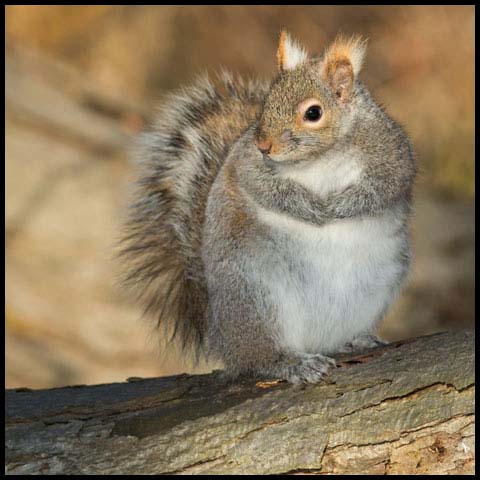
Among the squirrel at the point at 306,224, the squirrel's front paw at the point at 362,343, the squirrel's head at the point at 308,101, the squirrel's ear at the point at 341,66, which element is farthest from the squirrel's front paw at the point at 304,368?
the squirrel's ear at the point at 341,66

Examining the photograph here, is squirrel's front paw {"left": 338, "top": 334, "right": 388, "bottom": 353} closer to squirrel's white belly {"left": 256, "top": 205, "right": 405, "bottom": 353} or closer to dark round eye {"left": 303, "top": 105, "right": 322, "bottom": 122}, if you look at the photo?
squirrel's white belly {"left": 256, "top": 205, "right": 405, "bottom": 353}

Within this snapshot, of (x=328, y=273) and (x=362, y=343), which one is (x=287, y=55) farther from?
(x=362, y=343)

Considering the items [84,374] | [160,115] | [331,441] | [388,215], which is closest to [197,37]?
[84,374]

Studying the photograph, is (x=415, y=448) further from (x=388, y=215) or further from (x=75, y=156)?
(x=75, y=156)

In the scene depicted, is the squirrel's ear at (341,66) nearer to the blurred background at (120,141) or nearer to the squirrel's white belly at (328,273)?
the squirrel's white belly at (328,273)

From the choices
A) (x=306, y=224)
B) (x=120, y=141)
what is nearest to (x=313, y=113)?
(x=306, y=224)

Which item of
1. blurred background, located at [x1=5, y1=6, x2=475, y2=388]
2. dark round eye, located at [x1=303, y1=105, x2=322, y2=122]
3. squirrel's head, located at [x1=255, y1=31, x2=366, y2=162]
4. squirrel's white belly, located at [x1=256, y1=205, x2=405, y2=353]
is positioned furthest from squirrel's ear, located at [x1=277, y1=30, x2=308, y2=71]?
blurred background, located at [x1=5, y1=6, x2=475, y2=388]
